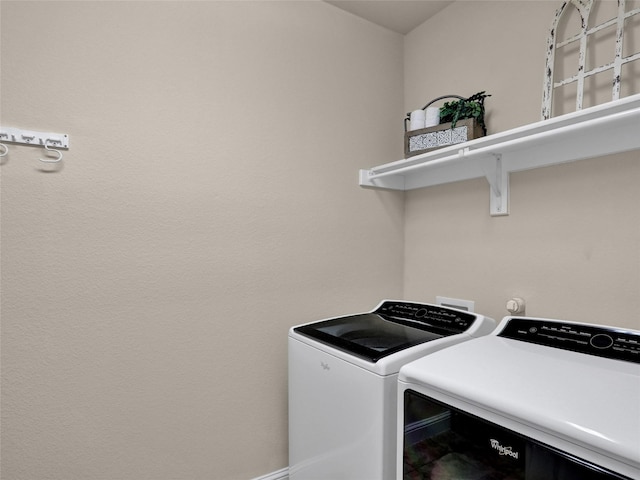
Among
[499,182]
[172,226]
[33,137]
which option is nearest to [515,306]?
[499,182]

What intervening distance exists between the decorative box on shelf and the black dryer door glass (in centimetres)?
82

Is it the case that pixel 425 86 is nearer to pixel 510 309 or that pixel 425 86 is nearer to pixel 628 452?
pixel 510 309

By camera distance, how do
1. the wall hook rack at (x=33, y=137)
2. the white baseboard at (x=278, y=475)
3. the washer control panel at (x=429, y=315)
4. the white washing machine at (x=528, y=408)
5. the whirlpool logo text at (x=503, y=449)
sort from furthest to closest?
the white baseboard at (x=278, y=475)
the washer control panel at (x=429, y=315)
the wall hook rack at (x=33, y=137)
the whirlpool logo text at (x=503, y=449)
the white washing machine at (x=528, y=408)

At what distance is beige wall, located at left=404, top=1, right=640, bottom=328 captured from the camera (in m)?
1.26

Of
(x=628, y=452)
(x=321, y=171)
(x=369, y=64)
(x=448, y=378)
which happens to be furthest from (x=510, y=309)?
(x=369, y=64)

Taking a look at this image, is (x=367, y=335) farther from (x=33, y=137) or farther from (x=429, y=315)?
(x=33, y=137)

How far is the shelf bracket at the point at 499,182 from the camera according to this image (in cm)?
157

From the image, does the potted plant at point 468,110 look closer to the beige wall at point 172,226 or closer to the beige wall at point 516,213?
the beige wall at point 516,213

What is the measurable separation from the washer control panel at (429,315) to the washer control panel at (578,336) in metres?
0.17

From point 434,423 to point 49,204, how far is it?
1423 mm

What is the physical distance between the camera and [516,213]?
155cm

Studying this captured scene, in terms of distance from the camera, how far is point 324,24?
1.83 meters

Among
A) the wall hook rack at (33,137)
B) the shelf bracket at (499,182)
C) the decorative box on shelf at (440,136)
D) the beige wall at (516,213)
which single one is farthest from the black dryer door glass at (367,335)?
the wall hook rack at (33,137)

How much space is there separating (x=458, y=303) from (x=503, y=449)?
1028mm
